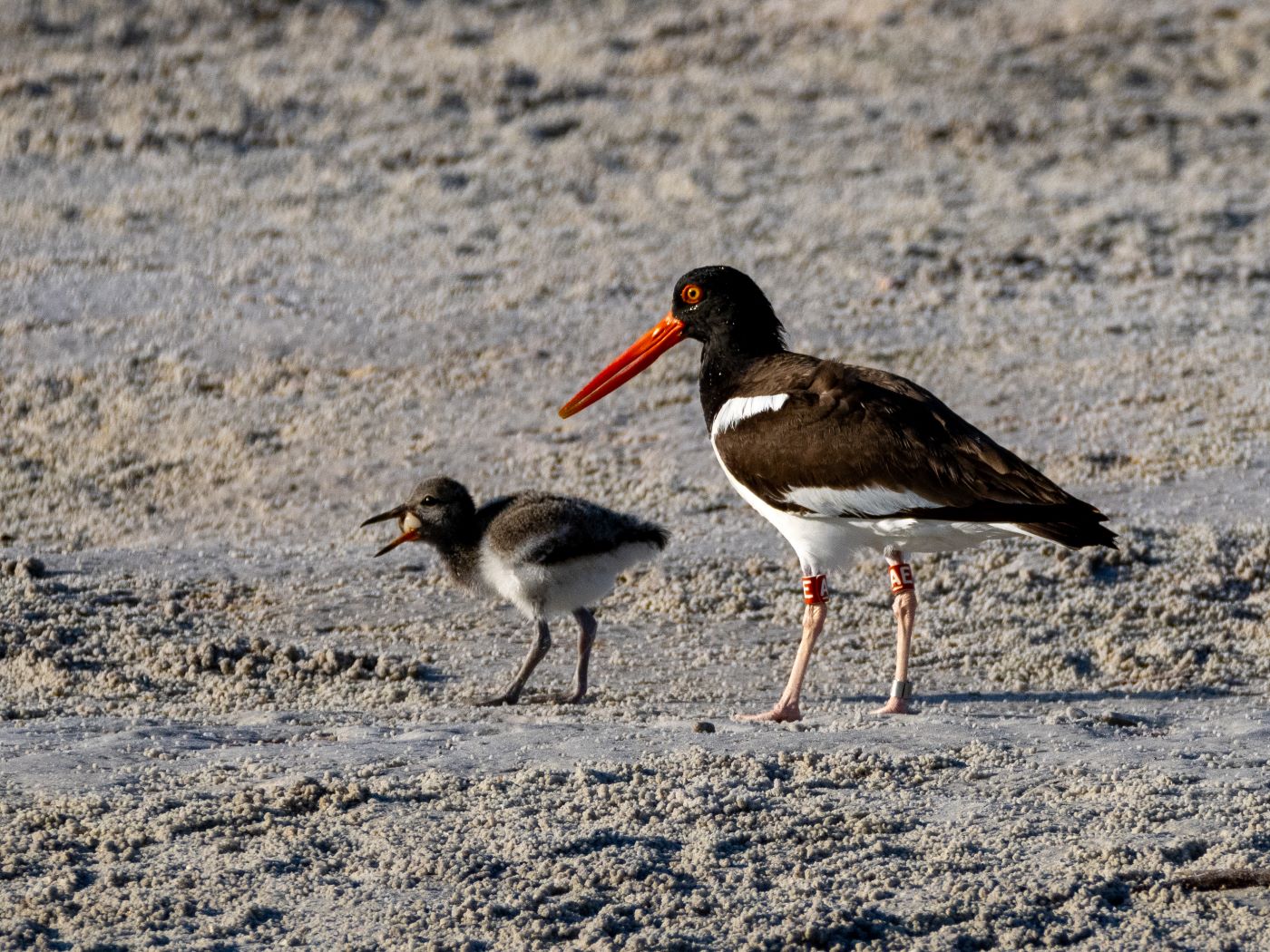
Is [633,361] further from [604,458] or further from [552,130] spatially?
[552,130]

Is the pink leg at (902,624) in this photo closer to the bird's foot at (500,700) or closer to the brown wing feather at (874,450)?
the brown wing feather at (874,450)

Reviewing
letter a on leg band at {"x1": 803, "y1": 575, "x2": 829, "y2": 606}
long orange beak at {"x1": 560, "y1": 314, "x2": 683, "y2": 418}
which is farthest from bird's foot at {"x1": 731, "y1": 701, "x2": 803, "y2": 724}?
long orange beak at {"x1": 560, "y1": 314, "x2": 683, "y2": 418}

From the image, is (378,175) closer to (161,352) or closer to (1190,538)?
(161,352)

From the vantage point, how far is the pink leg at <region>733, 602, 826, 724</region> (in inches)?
232

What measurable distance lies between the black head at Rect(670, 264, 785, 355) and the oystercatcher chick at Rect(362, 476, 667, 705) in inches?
30.8

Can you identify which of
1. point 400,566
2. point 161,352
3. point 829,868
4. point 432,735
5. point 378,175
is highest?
point 378,175

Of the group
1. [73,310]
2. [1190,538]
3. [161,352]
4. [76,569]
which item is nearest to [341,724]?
[76,569]

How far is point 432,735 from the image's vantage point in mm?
5457

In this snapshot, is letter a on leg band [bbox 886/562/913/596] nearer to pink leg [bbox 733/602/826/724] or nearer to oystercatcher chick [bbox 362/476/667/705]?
pink leg [bbox 733/602/826/724]

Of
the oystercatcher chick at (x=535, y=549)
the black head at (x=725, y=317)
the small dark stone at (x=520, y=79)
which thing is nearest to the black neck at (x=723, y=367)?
the black head at (x=725, y=317)

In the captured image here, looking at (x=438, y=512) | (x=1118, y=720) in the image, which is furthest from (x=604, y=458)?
(x=1118, y=720)

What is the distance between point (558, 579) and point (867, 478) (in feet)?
4.14

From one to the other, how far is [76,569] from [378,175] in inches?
237

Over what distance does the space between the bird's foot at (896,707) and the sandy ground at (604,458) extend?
0.45 ft
